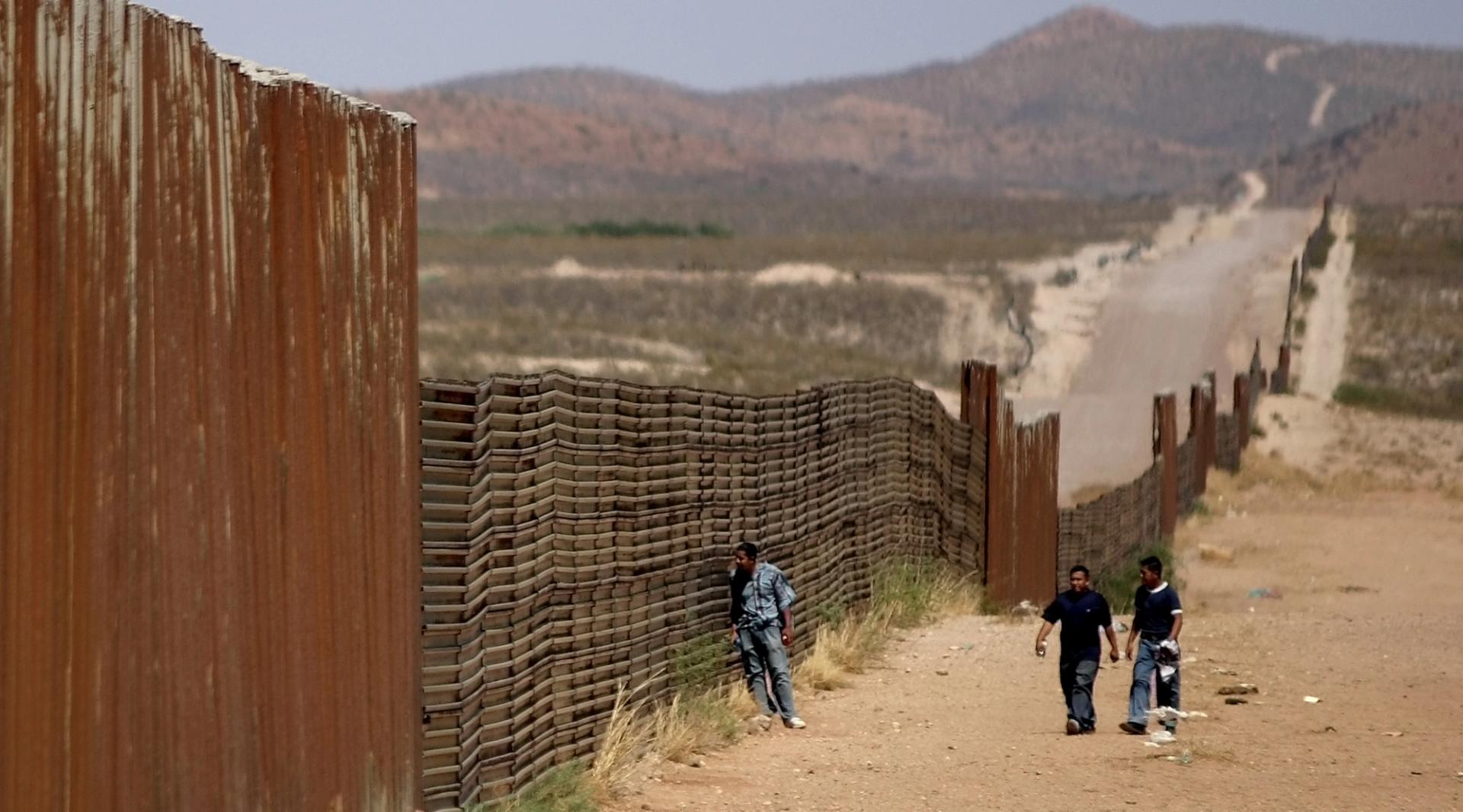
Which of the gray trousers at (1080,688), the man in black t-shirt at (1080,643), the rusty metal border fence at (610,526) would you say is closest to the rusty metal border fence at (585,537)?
the rusty metal border fence at (610,526)

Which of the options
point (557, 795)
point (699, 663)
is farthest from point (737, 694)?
point (557, 795)

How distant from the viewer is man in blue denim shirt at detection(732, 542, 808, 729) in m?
10.9

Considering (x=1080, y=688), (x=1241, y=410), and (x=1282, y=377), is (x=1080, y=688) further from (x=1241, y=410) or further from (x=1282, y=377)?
(x=1282, y=377)

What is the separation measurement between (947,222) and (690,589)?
110 m

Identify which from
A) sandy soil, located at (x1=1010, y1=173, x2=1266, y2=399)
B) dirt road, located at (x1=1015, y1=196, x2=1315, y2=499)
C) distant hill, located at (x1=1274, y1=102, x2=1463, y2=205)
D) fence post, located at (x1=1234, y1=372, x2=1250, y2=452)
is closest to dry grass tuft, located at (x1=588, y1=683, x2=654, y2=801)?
dirt road, located at (x1=1015, y1=196, x2=1315, y2=499)

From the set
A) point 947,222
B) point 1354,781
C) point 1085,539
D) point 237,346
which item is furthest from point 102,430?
point 947,222

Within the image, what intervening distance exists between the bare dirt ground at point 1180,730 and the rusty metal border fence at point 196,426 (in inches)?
104

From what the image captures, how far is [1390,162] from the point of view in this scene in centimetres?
15950

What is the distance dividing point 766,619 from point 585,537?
6.91ft

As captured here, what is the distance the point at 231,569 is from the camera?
5770 millimetres

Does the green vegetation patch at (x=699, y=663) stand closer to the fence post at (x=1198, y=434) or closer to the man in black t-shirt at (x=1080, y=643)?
the man in black t-shirt at (x=1080, y=643)

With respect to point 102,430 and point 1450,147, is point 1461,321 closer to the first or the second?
point 102,430

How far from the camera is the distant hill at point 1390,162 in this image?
152 metres

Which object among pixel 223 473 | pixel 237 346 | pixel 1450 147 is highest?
pixel 1450 147
